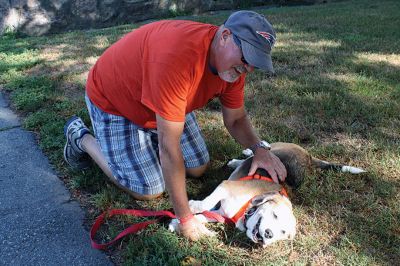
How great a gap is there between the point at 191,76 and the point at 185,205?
736 millimetres

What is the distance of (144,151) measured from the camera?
10.9 feet

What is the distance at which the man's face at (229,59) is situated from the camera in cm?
237

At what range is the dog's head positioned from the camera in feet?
8.68

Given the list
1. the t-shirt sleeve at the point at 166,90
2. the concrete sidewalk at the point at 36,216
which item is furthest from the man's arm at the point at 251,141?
the concrete sidewalk at the point at 36,216

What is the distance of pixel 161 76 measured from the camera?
2.39 metres

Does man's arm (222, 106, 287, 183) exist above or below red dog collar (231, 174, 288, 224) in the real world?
above

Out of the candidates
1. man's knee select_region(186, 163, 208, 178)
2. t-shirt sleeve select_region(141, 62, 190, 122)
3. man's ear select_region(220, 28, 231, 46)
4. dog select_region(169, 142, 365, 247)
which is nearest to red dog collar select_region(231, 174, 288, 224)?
dog select_region(169, 142, 365, 247)

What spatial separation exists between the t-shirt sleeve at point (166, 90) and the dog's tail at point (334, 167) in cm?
144

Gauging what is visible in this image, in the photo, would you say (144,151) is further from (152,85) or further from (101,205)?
(152,85)

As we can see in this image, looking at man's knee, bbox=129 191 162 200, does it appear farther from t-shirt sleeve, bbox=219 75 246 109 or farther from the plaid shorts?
t-shirt sleeve, bbox=219 75 246 109

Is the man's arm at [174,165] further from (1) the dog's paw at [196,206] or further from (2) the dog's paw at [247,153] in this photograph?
(2) the dog's paw at [247,153]

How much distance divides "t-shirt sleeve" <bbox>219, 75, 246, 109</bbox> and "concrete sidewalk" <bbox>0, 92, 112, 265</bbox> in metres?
1.24

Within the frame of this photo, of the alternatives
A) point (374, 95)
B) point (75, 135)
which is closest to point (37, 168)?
point (75, 135)

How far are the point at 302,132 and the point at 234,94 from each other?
1.29m
